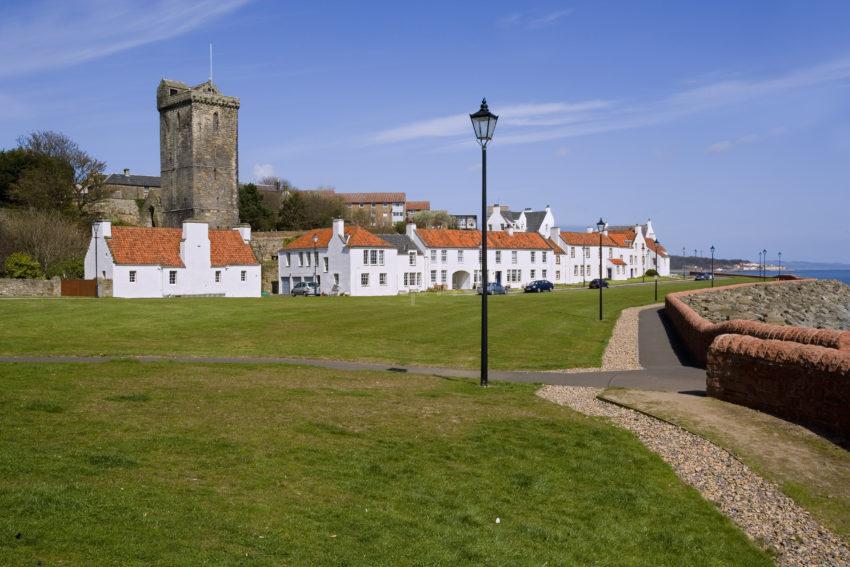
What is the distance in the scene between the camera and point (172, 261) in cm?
6297

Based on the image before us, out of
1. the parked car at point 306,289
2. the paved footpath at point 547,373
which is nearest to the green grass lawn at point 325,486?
the paved footpath at point 547,373

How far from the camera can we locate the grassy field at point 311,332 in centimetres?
2422

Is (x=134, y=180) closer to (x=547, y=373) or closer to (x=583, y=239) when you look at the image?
(x=583, y=239)

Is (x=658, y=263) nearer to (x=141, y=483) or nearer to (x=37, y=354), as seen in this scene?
(x=37, y=354)

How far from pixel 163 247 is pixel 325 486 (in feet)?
193

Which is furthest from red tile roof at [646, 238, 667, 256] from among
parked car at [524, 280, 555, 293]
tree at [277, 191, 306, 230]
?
tree at [277, 191, 306, 230]

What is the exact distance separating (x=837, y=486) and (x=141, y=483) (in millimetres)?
9832

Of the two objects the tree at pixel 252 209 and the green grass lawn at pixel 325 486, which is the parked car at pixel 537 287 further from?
the green grass lawn at pixel 325 486

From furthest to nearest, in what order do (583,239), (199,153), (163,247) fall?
1. (583,239)
2. (199,153)
3. (163,247)

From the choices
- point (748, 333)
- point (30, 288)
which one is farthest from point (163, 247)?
point (748, 333)

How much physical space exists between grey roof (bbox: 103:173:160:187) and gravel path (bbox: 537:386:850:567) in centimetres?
10975

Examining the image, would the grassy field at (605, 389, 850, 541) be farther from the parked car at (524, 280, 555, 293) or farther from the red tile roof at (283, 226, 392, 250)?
the parked car at (524, 280, 555, 293)

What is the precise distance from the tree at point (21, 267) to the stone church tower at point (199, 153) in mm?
25610

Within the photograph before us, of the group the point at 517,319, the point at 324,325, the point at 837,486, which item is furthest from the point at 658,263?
the point at 837,486
